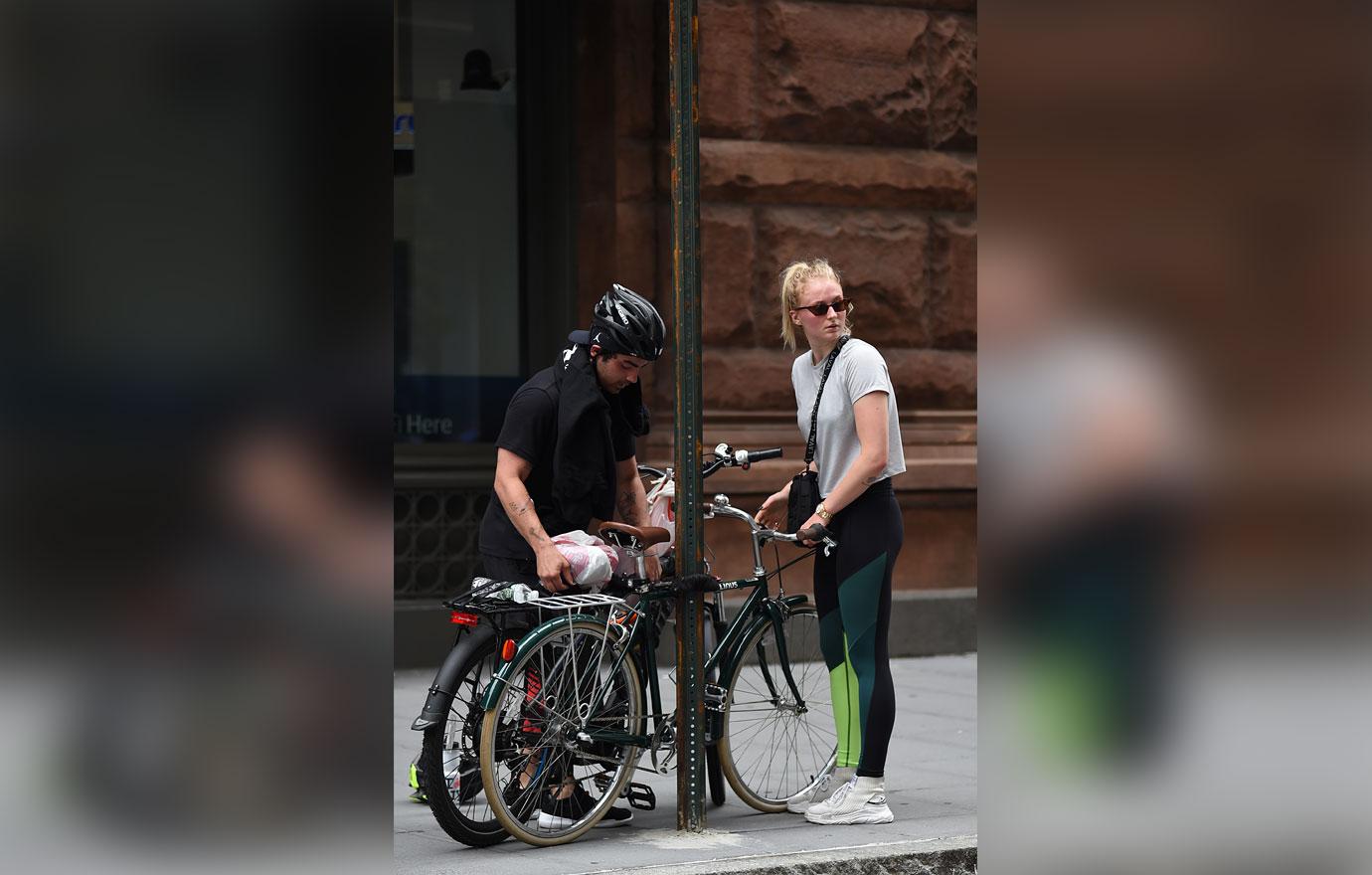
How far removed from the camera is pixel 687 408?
224 inches

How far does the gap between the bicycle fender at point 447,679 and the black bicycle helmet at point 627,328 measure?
3.40 ft

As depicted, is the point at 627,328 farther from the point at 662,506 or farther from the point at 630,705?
the point at 630,705

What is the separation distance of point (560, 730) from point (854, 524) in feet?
4.07

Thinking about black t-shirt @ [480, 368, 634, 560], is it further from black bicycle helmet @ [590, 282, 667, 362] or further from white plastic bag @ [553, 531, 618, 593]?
black bicycle helmet @ [590, 282, 667, 362]

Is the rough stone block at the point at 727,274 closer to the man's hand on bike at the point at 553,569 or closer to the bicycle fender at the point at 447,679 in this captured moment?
→ the man's hand on bike at the point at 553,569

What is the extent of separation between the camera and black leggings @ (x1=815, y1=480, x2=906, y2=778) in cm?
593

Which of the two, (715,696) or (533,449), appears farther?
(715,696)

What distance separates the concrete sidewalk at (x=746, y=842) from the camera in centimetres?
529

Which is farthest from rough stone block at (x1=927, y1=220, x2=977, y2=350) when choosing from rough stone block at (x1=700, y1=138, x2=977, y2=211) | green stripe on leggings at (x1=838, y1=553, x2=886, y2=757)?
green stripe on leggings at (x1=838, y1=553, x2=886, y2=757)

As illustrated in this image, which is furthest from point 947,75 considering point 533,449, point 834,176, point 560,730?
point 560,730

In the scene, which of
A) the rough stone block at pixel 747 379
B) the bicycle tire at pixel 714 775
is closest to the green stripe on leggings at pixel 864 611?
the bicycle tire at pixel 714 775

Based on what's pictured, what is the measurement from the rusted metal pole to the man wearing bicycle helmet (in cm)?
14
